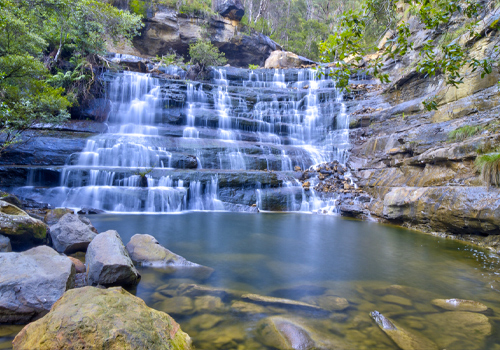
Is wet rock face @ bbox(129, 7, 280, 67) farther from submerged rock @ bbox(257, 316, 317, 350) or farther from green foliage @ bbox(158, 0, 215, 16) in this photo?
submerged rock @ bbox(257, 316, 317, 350)

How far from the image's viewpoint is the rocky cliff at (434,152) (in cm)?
647

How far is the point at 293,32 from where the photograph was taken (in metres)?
35.7

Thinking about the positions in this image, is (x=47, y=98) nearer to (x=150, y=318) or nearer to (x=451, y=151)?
(x=150, y=318)

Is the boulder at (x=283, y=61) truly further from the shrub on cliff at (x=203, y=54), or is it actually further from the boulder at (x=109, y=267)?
the boulder at (x=109, y=267)

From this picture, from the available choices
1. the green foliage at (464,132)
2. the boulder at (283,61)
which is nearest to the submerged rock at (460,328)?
the green foliage at (464,132)

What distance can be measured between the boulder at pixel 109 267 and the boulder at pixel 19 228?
4.37 ft

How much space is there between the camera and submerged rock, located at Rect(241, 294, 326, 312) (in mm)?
3041

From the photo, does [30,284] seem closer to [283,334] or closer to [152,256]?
[152,256]

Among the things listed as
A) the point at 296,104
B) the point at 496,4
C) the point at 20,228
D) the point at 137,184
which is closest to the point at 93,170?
the point at 137,184

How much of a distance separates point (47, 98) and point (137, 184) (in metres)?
4.39

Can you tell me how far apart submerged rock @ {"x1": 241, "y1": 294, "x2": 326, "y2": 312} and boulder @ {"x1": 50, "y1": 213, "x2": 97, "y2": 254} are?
2924 millimetres

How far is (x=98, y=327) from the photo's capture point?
5.71ft

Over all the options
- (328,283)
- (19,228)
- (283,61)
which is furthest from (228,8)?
(328,283)

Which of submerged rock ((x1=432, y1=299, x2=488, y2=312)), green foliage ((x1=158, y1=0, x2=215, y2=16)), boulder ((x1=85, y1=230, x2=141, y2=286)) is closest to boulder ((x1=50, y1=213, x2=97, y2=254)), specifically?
boulder ((x1=85, y1=230, x2=141, y2=286))
